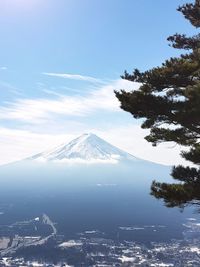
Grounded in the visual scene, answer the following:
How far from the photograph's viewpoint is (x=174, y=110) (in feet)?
59.3

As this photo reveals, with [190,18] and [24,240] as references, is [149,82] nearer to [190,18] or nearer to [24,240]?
[190,18]

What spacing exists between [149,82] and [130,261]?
3701 inches

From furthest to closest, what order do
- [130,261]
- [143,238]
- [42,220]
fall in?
[42,220]
[143,238]
[130,261]

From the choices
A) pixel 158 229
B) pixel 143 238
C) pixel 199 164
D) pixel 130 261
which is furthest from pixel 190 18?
pixel 158 229

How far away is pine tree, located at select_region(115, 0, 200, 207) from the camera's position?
17.3 m

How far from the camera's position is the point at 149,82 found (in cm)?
1805

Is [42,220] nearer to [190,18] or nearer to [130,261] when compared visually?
[130,261]

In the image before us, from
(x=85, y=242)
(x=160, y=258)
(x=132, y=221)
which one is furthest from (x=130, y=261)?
(x=132, y=221)

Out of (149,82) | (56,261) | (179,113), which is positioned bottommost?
(56,261)

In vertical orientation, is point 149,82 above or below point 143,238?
above

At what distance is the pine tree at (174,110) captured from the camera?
17.3m

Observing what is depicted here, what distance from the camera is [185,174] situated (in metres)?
18.0

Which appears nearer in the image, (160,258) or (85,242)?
(160,258)

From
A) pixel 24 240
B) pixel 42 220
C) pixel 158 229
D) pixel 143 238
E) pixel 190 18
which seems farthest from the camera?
pixel 42 220
